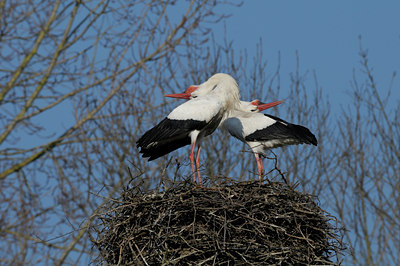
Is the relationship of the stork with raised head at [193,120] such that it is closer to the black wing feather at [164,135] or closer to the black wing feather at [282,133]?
the black wing feather at [164,135]

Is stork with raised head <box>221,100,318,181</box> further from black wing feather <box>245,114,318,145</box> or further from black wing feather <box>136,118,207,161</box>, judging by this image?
black wing feather <box>136,118,207,161</box>

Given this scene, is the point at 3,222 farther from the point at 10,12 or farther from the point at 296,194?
the point at 296,194

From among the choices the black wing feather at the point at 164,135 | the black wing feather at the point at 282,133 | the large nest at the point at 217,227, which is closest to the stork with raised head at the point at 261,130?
the black wing feather at the point at 282,133

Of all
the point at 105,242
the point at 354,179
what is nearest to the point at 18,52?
the point at 354,179

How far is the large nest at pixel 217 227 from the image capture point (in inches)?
201

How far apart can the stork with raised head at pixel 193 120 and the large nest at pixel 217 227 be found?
1.66m

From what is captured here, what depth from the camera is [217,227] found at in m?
5.24

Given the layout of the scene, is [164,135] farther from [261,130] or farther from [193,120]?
[261,130]

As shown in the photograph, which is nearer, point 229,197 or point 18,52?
point 229,197

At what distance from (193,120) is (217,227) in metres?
2.31

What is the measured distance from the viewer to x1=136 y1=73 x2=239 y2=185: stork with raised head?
7344 millimetres

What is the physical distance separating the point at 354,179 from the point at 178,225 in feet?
24.8

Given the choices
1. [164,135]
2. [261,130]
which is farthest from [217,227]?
[261,130]

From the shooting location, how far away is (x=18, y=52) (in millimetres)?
13508
